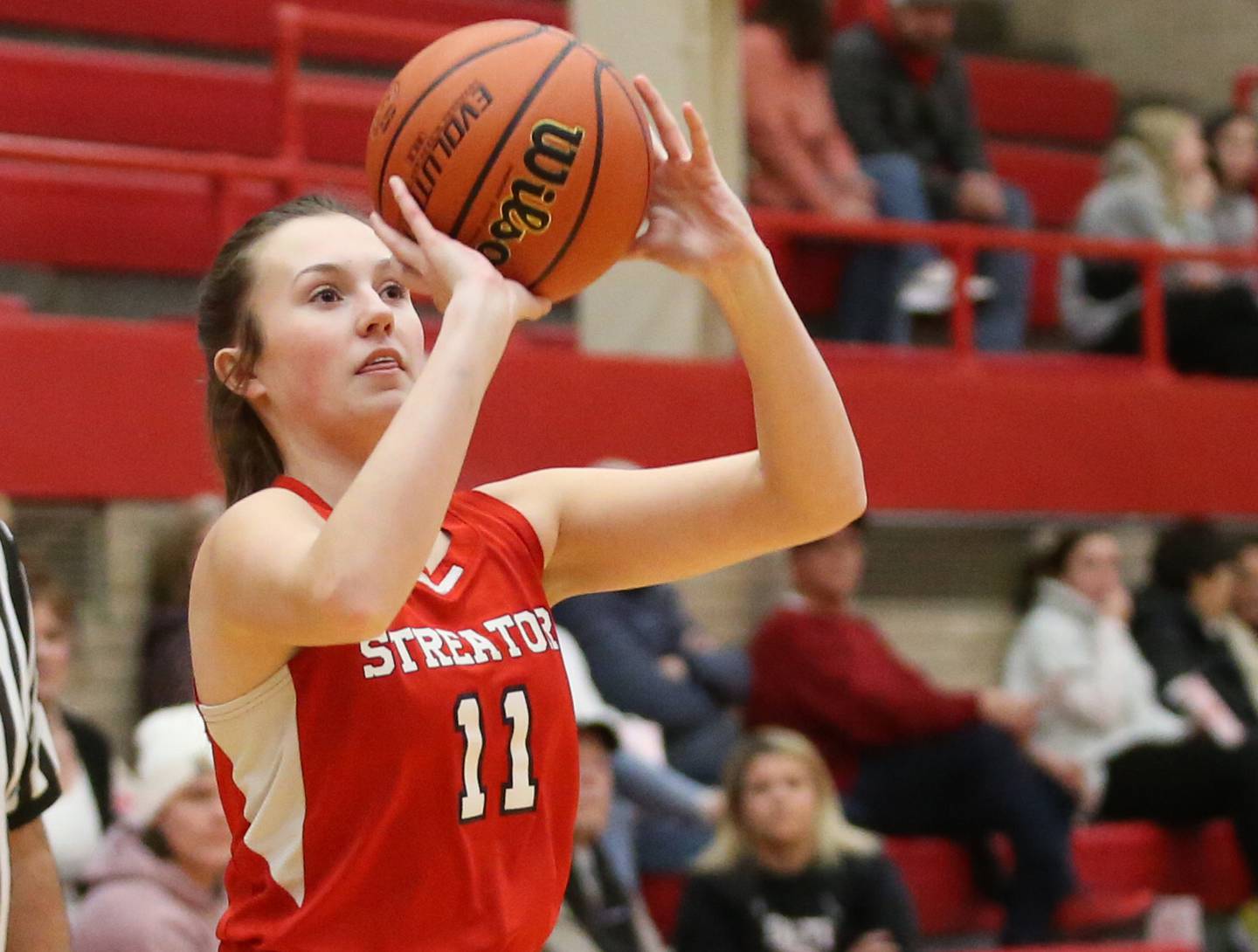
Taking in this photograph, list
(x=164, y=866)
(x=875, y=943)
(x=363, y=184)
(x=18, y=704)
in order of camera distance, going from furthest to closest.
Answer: (x=363, y=184), (x=875, y=943), (x=164, y=866), (x=18, y=704)

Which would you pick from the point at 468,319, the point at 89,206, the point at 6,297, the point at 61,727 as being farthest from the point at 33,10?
the point at 468,319

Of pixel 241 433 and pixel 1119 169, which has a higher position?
pixel 241 433

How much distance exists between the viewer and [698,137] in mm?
2104

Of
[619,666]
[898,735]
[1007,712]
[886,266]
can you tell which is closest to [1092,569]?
[1007,712]

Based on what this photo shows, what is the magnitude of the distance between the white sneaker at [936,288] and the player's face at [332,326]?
5.25 m

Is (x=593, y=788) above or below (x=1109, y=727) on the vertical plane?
above

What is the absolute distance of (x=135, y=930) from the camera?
368cm

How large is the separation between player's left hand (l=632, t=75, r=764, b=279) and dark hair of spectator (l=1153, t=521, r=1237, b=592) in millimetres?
5041

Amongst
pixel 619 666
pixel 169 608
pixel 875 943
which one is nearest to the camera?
pixel 875 943

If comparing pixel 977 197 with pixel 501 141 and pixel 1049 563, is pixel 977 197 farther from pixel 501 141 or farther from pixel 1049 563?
pixel 501 141

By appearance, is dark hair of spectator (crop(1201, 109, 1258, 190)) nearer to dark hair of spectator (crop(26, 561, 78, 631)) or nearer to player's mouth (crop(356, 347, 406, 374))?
dark hair of spectator (crop(26, 561, 78, 631))

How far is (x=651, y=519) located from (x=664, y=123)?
43 centimetres

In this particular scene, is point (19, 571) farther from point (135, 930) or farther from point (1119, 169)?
point (1119, 169)

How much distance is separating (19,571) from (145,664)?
2662 millimetres
